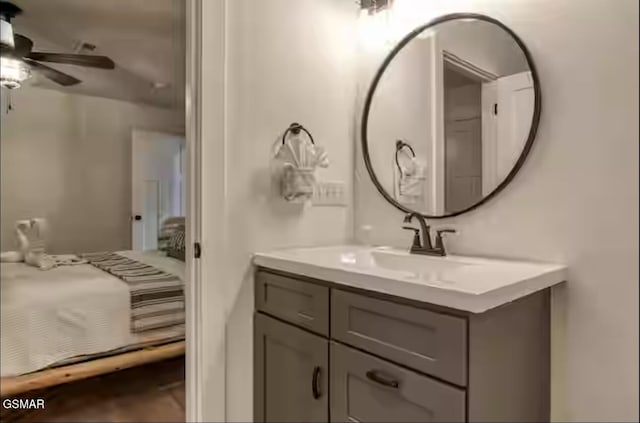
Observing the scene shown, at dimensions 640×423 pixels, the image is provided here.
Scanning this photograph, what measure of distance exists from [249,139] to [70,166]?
62 cm

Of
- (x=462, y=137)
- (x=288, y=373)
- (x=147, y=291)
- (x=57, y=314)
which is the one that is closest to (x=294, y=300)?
(x=288, y=373)

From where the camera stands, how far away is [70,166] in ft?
4.28

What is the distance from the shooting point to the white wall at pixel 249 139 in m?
1.52

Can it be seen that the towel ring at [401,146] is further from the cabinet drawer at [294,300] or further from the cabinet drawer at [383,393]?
the cabinet drawer at [383,393]

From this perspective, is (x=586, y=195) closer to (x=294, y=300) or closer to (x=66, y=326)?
(x=294, y=300)

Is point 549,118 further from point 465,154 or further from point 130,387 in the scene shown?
point 130,387

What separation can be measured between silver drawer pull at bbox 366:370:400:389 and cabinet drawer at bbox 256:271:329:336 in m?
0.20

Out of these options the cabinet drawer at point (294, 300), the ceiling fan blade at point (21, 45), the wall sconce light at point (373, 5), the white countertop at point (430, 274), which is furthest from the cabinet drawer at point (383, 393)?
the wall sconce light at point (373, 5)

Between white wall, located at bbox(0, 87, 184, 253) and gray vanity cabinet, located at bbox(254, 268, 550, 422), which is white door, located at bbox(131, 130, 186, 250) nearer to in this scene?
white wall, located at bbox(0, 87, 184, 253)

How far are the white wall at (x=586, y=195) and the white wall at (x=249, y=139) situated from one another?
80 centimetres

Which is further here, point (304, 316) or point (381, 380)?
point (304, 316)

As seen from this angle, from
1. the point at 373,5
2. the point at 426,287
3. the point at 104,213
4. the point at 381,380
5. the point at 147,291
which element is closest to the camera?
the point at 426,287

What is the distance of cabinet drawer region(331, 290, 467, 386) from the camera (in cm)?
98

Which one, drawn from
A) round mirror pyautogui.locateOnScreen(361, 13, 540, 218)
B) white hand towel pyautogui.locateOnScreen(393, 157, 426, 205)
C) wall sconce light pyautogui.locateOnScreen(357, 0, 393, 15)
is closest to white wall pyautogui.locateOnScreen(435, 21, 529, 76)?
round mirror pyautogui.locateOnScreen(361, 13, 540, 218)
